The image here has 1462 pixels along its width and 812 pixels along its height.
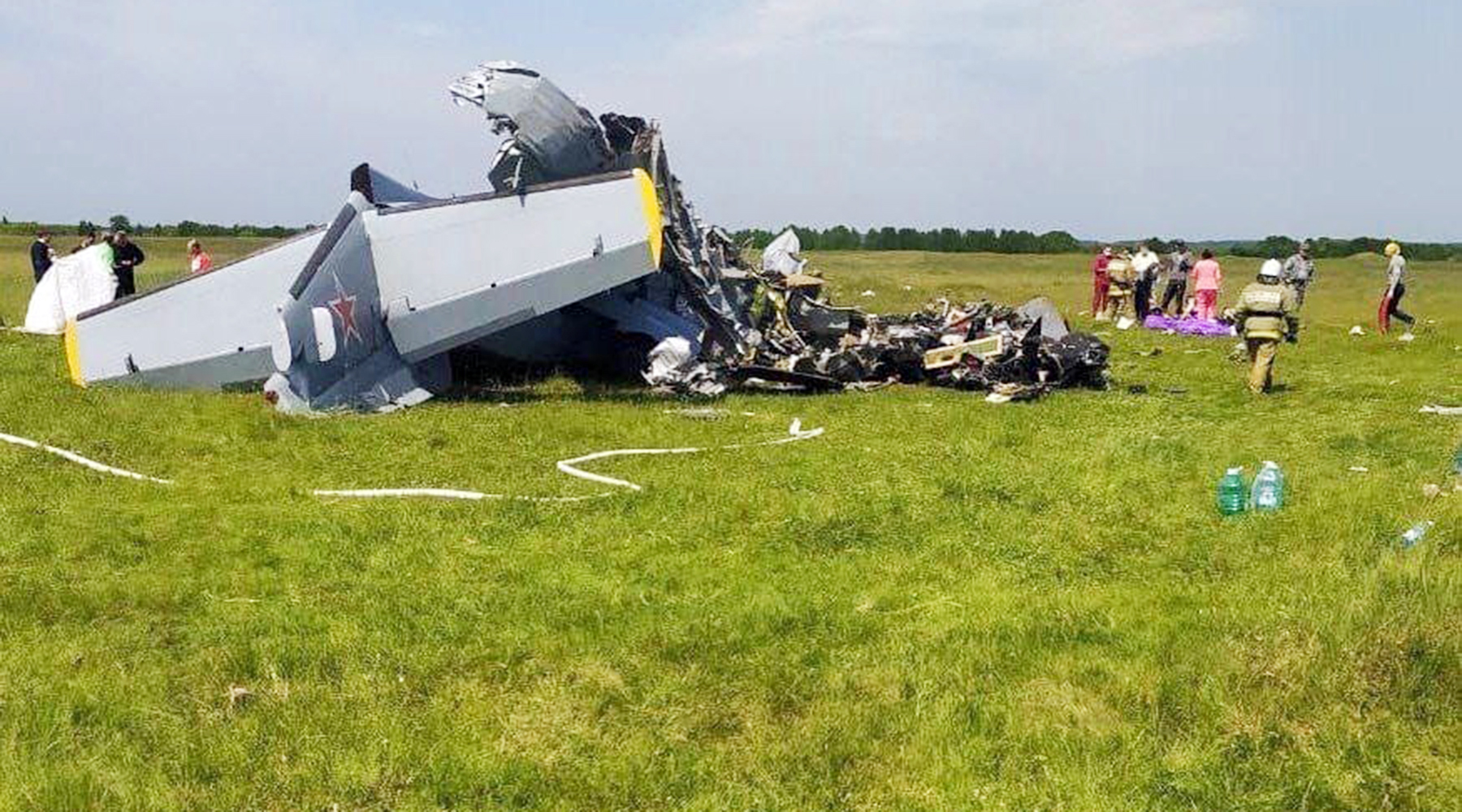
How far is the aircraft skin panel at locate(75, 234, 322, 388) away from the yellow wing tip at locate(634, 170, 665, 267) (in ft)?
13.9

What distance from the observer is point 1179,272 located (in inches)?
987

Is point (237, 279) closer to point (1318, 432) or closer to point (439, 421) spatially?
point (439, 421)

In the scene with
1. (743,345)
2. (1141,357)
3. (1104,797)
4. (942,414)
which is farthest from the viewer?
(1141,357)

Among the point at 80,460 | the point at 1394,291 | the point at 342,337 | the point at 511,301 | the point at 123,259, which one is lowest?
the point at 80,460

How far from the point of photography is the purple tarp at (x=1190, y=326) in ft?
72.7

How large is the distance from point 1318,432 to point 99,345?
43.2 feet

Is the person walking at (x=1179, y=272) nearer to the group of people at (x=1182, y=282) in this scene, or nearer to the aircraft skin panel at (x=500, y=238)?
the group of people at (x=1182, y=282)

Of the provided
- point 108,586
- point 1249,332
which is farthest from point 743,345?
point 108,586

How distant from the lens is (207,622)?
5758mm

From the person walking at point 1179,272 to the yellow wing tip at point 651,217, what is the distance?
16.0 m

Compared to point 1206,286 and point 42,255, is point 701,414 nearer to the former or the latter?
point 1206,286

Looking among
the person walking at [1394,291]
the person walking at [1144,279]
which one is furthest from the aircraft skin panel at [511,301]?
the person walking at [1144,279]

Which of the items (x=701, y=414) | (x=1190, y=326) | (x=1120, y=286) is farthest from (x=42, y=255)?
(x=1190, y=326)

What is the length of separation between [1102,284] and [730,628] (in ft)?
75.0
